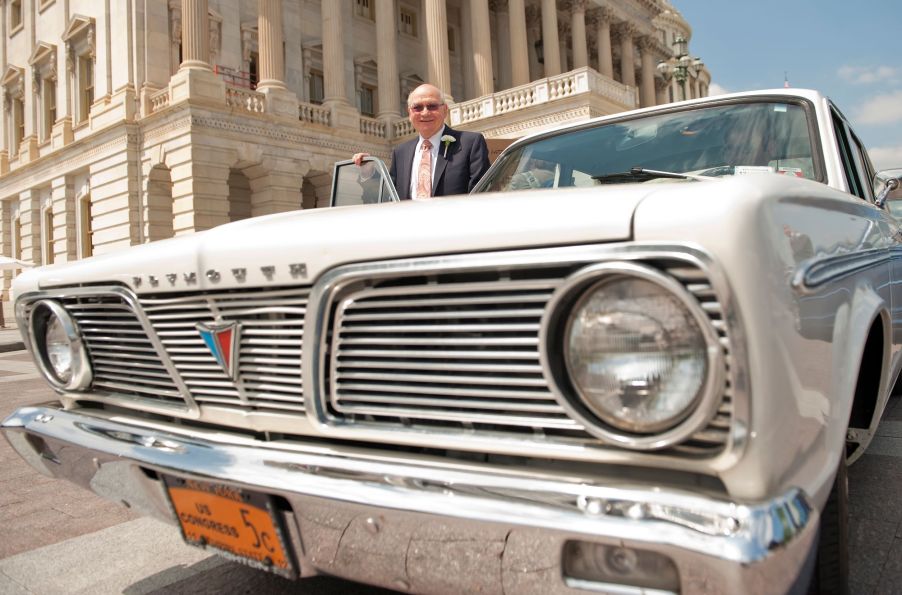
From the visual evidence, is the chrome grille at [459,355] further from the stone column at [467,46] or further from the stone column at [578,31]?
the stone column at [578,31]

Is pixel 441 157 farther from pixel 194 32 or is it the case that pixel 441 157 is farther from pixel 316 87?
pixel 316 87

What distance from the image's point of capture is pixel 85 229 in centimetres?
2233

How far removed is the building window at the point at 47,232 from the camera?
78.9 feet

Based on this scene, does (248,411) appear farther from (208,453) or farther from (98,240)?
(98,240)

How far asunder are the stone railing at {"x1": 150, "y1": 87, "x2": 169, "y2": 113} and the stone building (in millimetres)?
55

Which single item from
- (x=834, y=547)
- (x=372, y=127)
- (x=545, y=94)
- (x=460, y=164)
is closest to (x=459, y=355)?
(x=834, y=547)

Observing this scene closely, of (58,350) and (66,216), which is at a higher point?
(66,216)

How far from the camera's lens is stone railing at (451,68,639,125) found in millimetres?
18406

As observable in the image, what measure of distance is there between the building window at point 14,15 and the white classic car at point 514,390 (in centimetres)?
3185

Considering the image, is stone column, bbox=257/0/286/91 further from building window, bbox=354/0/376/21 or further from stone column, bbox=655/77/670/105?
stone column, bbox=655/77/670/105

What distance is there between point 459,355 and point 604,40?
34642mm

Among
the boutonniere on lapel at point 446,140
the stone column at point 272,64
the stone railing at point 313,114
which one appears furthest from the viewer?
the stone railing at point 313,114

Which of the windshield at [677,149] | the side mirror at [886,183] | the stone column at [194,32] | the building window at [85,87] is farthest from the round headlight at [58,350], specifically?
the building window at [85,87]

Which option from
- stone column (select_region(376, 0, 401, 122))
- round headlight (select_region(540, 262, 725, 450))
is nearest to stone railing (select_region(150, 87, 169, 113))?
stone column (select_region(376, 0, 401, 122))
